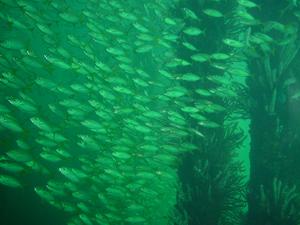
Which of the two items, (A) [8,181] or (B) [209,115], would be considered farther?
(A) [8,181]

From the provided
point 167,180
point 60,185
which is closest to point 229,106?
point 60,185

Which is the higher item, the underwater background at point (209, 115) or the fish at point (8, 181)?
the underwater background at point (209, 115)

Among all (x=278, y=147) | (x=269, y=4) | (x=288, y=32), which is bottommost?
(x=278, y=147)

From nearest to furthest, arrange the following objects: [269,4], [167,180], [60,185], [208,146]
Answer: [269,4] < [208,146] < [60,185] < [167,180]

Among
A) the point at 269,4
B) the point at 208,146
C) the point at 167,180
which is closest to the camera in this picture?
the point at 269,4

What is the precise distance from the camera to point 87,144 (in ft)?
37.4

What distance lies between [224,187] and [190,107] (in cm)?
217

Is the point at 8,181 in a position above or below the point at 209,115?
below

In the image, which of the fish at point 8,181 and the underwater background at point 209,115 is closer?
the underwater background at point 209,115

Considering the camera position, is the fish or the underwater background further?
the fish

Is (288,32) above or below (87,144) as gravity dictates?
above

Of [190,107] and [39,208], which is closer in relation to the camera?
[190,107]

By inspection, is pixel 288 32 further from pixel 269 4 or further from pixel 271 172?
pixel 271 172

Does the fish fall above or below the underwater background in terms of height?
below
